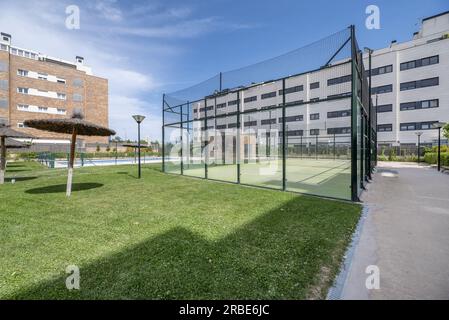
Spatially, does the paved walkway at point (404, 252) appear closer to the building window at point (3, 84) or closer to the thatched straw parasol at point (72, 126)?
the thatched straw parasol at point (72, 126)

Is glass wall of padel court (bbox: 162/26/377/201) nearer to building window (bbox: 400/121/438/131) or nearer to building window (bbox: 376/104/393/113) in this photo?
building window (bbox: 376/104/393/113)

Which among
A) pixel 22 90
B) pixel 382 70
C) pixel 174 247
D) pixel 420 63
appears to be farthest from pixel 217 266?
pixel 22 90

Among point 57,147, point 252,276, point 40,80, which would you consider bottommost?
point 252,276

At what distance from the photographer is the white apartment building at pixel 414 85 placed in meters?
27.2

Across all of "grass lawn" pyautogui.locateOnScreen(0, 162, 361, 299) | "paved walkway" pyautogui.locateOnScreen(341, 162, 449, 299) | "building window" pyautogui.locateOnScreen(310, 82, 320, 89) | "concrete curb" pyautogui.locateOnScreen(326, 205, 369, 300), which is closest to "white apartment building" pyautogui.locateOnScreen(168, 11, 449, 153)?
"building window" pyautogui.locateOnScreen(310, 82, 320, 89)

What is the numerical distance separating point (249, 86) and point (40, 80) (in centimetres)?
3855

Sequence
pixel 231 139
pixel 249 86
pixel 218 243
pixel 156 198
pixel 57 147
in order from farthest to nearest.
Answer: pixel 57 147
pixel 231 139
pixel 249 86
pixel 156 198
pixel 218 243

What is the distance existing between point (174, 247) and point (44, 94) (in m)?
42.0

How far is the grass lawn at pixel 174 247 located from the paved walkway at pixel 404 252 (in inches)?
10.9

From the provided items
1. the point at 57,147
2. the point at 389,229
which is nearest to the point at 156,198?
the point at 389,229

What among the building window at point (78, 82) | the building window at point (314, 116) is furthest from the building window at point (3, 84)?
the building window at point (314, 116)

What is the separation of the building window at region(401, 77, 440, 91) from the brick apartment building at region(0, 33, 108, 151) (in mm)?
44152

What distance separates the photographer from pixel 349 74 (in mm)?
5887

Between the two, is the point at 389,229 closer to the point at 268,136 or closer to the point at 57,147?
the point at 268,136
